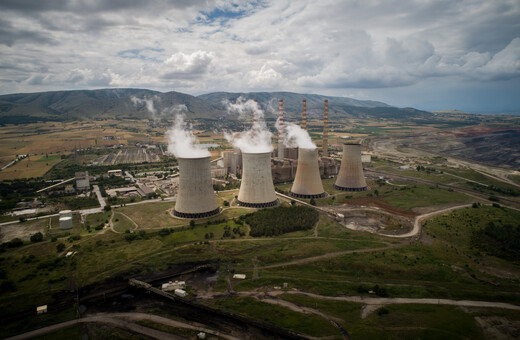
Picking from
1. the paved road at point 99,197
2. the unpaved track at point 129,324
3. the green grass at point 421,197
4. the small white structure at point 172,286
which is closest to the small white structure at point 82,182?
the paved road at point 99,197

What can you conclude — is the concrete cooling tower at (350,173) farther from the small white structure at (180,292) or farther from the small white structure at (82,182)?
the small white structure at (82,182)

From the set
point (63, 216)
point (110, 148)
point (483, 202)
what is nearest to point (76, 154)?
point (110, 148)

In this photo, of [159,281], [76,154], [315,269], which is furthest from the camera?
[76,154]

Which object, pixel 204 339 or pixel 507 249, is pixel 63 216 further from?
pixel 507 249

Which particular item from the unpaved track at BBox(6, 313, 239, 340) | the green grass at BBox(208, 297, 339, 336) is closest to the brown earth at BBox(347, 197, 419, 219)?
the green grass at BBox(208, 297, 339, 336)

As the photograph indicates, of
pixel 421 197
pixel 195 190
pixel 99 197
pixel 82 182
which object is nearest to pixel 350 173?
pixel 421 197

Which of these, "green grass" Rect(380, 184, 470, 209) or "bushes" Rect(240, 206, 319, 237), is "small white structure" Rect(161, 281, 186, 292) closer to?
"bushes" Rect(240, 206, 319, 237)

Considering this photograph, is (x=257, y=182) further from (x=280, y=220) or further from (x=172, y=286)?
(x=172, y=286)
